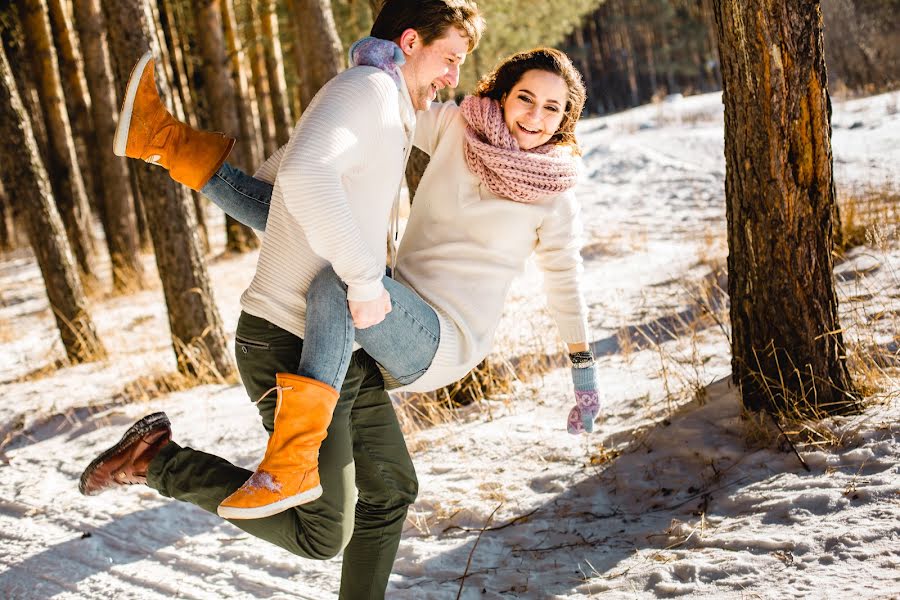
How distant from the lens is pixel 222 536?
369 cm

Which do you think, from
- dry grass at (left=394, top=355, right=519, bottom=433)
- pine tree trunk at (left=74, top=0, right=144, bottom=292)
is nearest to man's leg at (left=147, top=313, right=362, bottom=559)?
dry grass at (left=394, top=355, right=519, bottom=433)

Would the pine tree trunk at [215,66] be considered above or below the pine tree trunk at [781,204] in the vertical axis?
above

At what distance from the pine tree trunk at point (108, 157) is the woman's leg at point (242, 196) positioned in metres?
8.03

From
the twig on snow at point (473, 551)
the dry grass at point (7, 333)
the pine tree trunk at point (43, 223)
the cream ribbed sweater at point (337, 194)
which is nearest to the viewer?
the cream ribbed sweater at point (337, 194)

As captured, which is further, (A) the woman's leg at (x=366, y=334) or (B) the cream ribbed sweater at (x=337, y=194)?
(A) the woman's leg at (x=366, y=334)

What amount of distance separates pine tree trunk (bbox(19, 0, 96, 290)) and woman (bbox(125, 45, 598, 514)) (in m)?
9.10

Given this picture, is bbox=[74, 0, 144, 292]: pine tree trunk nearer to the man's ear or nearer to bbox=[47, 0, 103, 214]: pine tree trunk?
bbox=[47, 0, 103, 214]: pine tree trunk

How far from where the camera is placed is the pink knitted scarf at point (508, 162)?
253 cm

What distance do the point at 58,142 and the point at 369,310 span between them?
10374 millimetres

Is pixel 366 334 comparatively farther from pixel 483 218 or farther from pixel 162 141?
pixel 162 141

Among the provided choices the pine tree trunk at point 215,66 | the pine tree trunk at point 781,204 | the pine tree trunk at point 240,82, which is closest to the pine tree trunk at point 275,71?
the pine tree trunk at point 240,82

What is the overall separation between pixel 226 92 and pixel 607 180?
17.7 ft

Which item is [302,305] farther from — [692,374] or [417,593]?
[692,374]

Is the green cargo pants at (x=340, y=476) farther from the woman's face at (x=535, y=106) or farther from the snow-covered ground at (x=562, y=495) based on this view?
the woman's face at (x=535, y=106)
